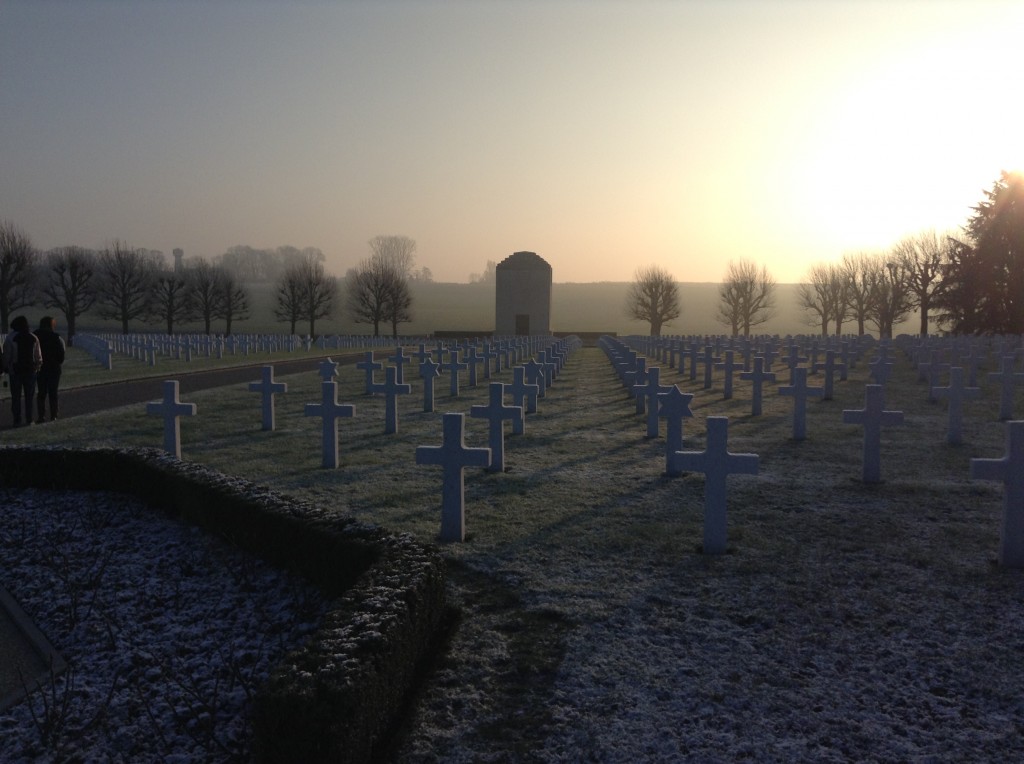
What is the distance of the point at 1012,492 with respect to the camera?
18.7ft

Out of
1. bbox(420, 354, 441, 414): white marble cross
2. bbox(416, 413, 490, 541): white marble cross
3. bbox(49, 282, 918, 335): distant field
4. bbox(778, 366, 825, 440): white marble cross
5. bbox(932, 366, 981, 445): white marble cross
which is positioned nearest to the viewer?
bbox(416, 413, 490, 541): white marble cross

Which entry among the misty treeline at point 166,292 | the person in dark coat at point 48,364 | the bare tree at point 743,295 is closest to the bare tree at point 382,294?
the misty treeline at point 166,292

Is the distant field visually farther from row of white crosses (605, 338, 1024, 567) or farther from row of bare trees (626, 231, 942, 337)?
row of white crosses (605, 338, 1024, 567)

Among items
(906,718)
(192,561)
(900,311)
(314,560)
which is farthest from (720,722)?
(900,311)

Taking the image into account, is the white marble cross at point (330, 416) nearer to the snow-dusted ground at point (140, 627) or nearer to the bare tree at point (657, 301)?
the snow-dusted ground at point (140, 627)

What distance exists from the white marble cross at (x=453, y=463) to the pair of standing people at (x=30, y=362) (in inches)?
336

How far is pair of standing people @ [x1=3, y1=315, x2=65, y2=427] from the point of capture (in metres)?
12.5

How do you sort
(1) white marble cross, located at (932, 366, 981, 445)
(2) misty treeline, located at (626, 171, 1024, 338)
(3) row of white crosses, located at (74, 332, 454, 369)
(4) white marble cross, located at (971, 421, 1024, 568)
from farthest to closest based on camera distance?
1. (2) misty treeline, located at (626, 171, 1024, 338)
2. (3) row of white crosses, located at (74, 332, 454, 369)
3. (1) white marble cross, located at (932, 366, 981, 445)
4. (4) white marble cross, located at (971, 421, 1024, 568)

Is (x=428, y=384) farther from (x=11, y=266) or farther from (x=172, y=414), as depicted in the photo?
(x=11, y=266)

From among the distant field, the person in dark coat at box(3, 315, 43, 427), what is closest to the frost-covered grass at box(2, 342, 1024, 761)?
the person in dark coat at box(3, 315, 43, 427)

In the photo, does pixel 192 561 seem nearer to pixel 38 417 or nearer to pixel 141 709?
pixel 141 709

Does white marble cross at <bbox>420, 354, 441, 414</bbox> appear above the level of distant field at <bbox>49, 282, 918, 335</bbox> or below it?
below

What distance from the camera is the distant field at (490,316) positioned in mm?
92125

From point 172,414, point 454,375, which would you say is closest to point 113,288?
point 454,375
